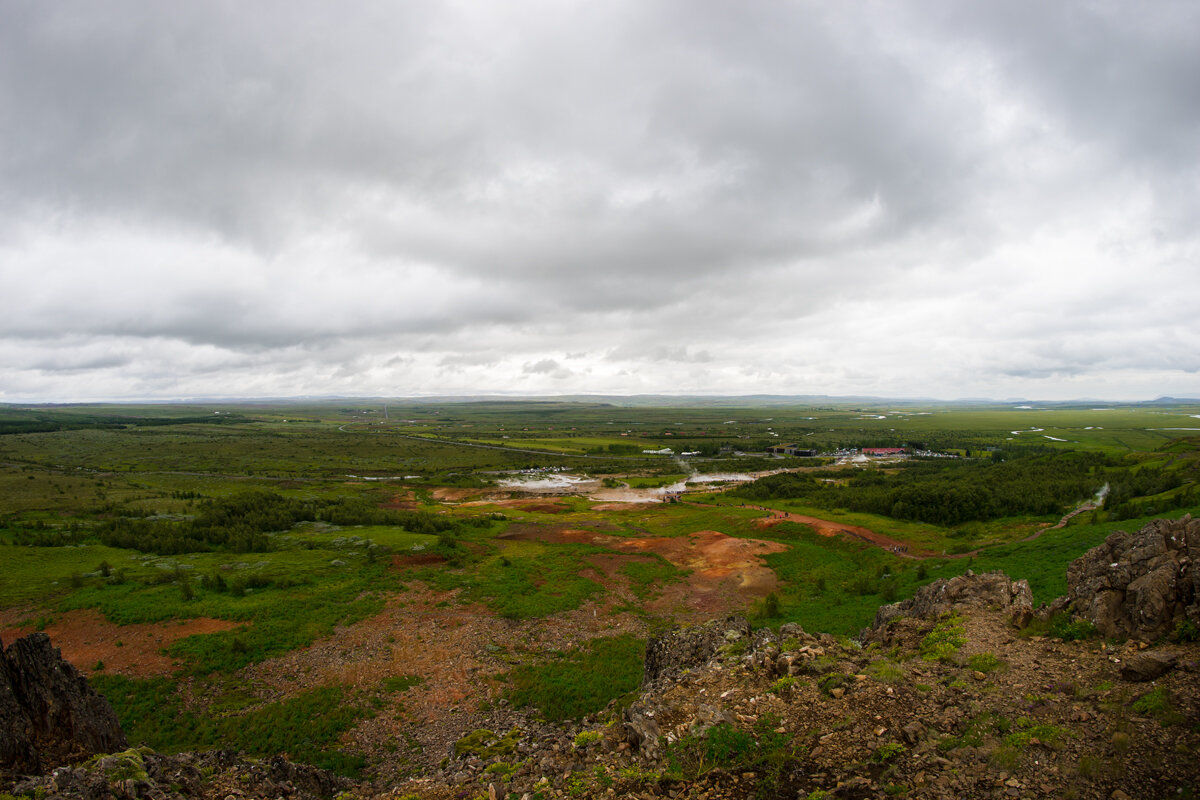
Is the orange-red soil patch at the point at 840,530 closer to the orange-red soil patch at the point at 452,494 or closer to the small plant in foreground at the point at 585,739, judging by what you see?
the small plant in foreground at the point at 585,739

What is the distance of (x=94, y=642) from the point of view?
2670 cm

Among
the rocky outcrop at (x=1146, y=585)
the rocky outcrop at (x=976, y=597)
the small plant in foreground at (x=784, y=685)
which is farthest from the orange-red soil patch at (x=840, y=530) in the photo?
the small plant in foreground at (x=784, y=685)

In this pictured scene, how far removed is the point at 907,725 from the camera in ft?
35.4

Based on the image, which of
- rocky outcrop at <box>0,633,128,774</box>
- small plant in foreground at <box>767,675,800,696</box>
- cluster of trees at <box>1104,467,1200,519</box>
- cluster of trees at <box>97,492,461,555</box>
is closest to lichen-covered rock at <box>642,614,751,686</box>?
small plant in foreground at <box>767,675,800,696</box>

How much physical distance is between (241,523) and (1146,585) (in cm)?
6989

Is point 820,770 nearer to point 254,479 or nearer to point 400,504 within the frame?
point 400,504

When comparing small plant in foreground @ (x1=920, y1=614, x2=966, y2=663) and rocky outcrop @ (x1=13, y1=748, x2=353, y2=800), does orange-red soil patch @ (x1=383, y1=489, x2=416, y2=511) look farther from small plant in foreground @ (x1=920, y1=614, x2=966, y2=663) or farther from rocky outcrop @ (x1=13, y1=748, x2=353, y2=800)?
small plant in foreground @ (x1=920, y1=614, x2=966, y2=663)

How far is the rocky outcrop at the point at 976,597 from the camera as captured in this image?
1622cm

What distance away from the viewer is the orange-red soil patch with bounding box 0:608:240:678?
24.5 meters

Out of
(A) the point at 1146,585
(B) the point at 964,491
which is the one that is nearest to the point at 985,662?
(A) the point at 1146,585

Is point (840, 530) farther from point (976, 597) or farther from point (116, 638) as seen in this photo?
point (116, 638)

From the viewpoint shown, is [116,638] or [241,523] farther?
[241,523]

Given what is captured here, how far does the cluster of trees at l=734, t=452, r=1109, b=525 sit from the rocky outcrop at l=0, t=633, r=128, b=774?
77.8m

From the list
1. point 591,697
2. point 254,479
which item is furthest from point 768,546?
point 254,479
